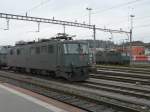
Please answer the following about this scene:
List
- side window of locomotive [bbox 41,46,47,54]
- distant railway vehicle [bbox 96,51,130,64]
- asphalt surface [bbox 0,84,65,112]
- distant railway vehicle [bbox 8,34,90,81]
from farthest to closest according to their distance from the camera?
distant railway vehicle [bbox 96,51,130,64] < side window of locomotive [bbox 41,46,47,54] < distant railway vehicle [bbox 8,34,90,81] < asphalt surface [bbox 0,84,65,112]

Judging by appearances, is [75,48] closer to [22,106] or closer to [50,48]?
[50,48]

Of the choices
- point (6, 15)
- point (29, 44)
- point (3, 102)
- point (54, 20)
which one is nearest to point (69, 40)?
point (29, 44)

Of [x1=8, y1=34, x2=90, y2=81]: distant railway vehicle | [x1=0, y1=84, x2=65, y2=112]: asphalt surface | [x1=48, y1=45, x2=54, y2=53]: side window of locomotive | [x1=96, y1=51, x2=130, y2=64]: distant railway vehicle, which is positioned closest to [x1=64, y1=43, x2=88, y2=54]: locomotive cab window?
[x1=8, y1=34, x2=90, y2=81]: distant railway vehicle

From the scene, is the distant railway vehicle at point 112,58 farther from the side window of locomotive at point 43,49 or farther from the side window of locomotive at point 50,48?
the side window of locomotive at point 50,48

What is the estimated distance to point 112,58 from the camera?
5306cm

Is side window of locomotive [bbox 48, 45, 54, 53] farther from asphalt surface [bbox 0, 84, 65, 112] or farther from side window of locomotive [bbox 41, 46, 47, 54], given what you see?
asphalt surface [bbox 0, 84, 65, 112]

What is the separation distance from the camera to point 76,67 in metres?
22.8

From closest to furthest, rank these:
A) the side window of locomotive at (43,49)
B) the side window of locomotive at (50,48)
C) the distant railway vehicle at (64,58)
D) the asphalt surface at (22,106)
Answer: the asphalt surface at (22,106) → the distant railway vehicle at (64,58) → the side window of locomotive at (50,48) → the side window of locomotive at (43,49)

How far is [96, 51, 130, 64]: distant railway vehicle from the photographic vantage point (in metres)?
51.2

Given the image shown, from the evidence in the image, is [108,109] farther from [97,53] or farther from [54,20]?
[97,53]

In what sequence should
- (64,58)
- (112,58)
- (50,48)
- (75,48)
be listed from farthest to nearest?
(112,58) → (50,48) → (75,48) → (64,58)

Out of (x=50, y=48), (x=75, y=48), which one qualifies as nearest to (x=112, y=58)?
(x=50, y=48)

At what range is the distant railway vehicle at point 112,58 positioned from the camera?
5119cm

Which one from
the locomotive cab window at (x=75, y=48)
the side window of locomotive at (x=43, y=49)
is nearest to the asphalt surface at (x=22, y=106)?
the locomotive cab window at (x=75, y=48)
